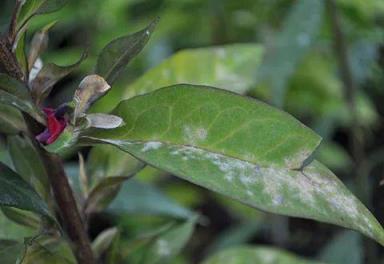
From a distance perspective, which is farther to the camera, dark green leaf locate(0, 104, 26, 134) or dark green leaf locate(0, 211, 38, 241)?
dark green leaf locate(0, 211, 38, 241)

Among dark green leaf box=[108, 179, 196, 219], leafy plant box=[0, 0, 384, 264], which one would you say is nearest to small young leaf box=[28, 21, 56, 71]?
leafy plant box=[0, 0, 384, 264]

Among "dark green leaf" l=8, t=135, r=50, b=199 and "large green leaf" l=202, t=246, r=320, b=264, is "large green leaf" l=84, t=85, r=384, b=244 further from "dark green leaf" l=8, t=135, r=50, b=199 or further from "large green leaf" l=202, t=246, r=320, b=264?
"large green leaf" l=202, t=246, r=320, b=264

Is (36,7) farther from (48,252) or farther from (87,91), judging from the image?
(48,252)

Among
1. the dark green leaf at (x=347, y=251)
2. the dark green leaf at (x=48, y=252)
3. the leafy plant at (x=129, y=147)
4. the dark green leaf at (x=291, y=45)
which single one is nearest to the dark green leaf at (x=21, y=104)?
the leafy plant at (x=129, y=147)

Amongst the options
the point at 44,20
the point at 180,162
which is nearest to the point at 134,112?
the point at 180,162

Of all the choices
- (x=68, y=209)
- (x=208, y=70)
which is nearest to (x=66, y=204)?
(x=68, y=209)

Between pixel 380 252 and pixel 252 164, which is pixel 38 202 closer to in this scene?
pixel 252 164
